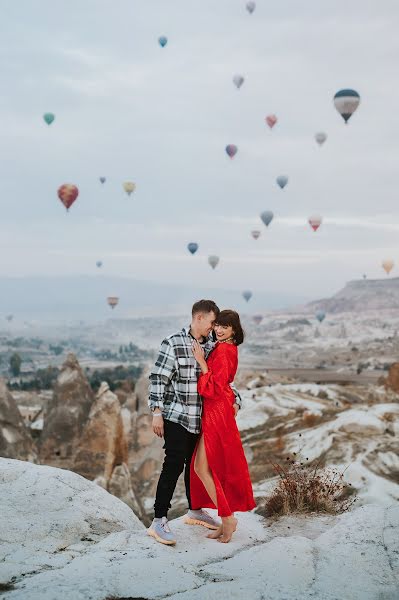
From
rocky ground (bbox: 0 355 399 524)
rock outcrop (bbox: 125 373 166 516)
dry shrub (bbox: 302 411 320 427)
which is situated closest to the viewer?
rocky ground (bbox: 0 355 399 524)

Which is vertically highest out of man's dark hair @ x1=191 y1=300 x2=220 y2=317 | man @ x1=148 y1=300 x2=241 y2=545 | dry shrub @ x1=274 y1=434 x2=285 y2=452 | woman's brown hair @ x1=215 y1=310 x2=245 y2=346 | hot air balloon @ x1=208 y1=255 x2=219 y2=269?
hot air balloon @ x1=208 y1=255 x2=219 y2=269

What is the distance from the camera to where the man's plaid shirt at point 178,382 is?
4574 millimetres

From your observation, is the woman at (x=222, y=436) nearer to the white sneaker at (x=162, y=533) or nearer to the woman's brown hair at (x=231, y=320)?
the woman's brown hair at (x=231, y=320)

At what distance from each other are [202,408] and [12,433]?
495 inches

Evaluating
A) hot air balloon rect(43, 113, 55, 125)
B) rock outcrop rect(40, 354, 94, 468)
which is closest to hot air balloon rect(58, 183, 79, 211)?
hot air balloon rect(43, 113, 55, 125)

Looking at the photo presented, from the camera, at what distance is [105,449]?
55.2ft

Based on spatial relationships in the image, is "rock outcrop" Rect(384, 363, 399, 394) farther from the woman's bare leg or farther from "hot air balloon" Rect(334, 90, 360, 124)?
the woman's bare leg

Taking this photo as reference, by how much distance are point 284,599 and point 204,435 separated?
3.99 ft

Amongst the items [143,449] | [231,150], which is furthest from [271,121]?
[143,449]

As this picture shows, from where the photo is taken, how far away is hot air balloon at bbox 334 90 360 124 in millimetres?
31844

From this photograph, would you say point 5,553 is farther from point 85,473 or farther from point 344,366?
point 344,366

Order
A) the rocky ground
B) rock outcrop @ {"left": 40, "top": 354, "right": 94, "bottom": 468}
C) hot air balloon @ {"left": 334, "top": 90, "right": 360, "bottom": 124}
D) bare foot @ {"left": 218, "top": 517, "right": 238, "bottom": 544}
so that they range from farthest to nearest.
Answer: hot air balloon @ {"left": 334, "top": 90, "right": 360, "bottom": 124}, rock outcrop @ {"left": 40, "top": 354, "right": 94, "bottom": 468}, the rocky ground, bare foot @ {"left": 218, "top": 517, "right": 238, "bottom": 544}

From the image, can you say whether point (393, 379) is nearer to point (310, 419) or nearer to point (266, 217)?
point (310, 419)

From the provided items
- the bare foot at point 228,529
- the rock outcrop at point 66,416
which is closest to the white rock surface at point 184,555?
the bare foot at point 228,529
